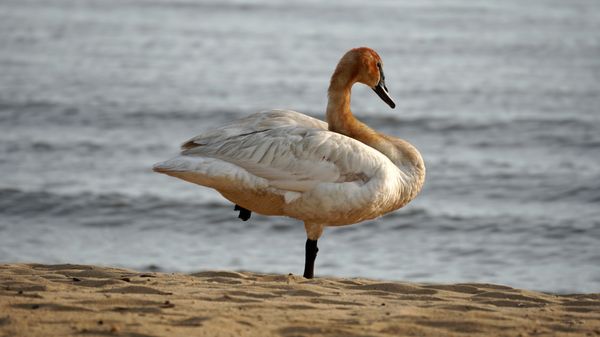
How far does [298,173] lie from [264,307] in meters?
1.61

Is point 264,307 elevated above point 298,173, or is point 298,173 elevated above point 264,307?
point 298,173

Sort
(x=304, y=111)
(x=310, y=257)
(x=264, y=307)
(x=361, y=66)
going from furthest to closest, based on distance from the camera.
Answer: (x=304, y=111) → (x=361, y=66) → (x=310, y=257) → (x=264, y=307)

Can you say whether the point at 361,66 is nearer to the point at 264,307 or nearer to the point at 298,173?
the point at 298,173

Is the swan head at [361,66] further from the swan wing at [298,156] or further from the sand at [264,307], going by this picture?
the sand at [264,307]

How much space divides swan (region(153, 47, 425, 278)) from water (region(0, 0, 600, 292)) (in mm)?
2901

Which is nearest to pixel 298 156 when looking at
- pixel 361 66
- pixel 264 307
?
pixel 361 66

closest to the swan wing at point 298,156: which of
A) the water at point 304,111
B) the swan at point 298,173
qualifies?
the swan at point 298,173

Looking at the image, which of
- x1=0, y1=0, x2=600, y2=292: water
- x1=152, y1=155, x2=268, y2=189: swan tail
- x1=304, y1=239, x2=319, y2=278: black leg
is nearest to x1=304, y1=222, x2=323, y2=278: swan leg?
x1=304, y1=239, x2=319, y2=278: black leg

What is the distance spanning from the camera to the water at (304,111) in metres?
11.2

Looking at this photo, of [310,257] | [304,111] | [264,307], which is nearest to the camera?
[264,307]

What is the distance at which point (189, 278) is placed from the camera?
718cm

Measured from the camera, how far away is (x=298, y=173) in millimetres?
7266

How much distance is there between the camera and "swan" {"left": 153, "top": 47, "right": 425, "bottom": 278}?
720 cm

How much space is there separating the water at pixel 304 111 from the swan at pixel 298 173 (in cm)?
290
